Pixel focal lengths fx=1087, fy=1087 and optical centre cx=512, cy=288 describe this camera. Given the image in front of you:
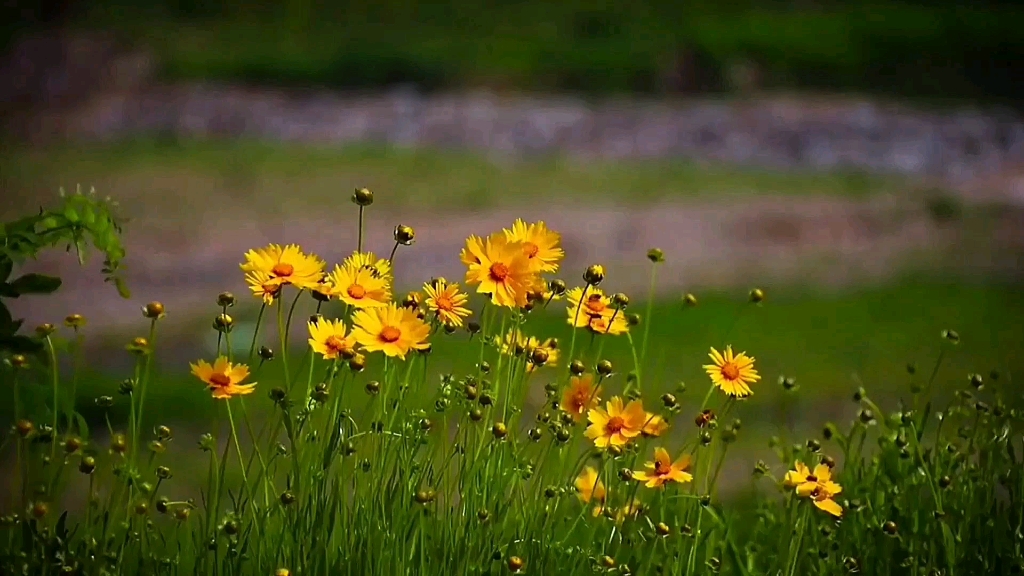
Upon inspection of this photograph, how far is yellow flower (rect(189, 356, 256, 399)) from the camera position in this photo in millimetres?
648

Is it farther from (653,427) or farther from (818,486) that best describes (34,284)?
(818,486)

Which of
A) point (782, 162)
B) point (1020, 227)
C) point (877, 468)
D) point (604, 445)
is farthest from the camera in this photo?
point (782, 162)

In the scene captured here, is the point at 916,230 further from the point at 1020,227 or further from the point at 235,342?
the point at 235,342

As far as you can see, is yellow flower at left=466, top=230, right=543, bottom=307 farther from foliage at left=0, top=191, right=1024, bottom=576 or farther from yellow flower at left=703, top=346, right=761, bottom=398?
yellow flower at left=703, top=346, right=761, bottom=398

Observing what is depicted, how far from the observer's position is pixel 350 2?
177cm

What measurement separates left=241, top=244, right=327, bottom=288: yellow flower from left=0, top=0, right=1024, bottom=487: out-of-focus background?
90 cm

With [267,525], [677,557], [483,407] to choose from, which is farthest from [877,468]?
[267,525]

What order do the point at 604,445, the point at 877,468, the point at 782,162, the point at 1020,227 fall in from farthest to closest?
the point at 782,162, the point at 1020,227, the point at 877,468, the point at 604,445

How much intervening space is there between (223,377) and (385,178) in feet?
3.78

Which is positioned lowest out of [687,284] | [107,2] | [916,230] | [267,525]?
[267,525]

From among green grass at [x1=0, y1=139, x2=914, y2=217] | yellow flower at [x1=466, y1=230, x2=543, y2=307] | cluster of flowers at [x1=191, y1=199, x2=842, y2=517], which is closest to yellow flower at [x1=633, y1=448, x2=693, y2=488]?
cluster of flowers at [x1=191, y1=199, x2=842, y2=517]

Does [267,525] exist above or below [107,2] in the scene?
below

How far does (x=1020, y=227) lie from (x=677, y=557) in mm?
1152

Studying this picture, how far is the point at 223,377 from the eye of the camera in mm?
654
